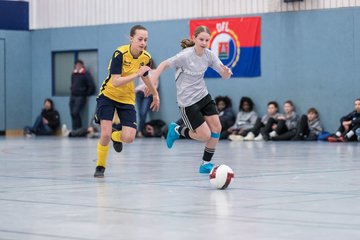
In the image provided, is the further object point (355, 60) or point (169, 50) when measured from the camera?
point (169, 50)

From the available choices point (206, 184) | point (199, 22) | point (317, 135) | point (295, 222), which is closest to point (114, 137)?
point (206, 184)

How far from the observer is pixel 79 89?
104 feet

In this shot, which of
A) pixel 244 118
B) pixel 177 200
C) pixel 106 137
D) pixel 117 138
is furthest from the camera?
pixel 244 118

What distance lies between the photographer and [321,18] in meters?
25.9

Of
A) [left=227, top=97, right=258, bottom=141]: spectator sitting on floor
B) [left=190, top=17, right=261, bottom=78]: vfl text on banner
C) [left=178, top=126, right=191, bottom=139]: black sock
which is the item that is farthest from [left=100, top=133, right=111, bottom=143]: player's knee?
[left=190, top=17, right=261, bottom=78]: vfl text on banner

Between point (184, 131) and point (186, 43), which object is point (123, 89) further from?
point (184, 131)

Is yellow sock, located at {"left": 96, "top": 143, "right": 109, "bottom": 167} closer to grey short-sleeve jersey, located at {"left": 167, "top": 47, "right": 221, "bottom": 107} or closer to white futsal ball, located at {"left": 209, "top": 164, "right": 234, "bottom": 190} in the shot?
grey short-sleeve jersey, located at {"left": 167, "top": 47, "right": 221, "bottom": 107}

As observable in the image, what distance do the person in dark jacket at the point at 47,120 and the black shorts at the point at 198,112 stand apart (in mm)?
19879

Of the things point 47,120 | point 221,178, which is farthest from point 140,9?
point 221,178

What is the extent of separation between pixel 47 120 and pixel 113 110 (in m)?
20.2

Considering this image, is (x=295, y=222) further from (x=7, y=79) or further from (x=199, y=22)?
(x=7, y=79)

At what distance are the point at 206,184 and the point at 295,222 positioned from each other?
12.5ft

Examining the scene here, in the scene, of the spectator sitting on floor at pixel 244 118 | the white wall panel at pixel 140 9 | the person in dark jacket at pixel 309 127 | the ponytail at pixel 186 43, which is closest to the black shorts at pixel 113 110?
the ponytail at pixel 186 43

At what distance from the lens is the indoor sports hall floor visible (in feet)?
24.0
